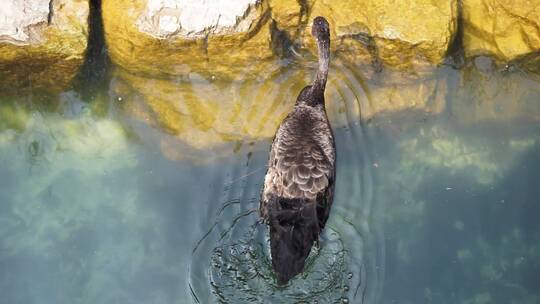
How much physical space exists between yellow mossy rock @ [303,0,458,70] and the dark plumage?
61 cm

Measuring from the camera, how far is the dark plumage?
21.5ft

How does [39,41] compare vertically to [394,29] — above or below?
below

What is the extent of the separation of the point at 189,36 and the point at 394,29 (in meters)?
2.12

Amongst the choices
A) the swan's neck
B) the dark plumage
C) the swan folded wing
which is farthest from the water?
the swan folded wing

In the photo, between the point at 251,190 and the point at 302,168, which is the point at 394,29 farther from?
the point at 251,190

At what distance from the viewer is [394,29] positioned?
7.86m

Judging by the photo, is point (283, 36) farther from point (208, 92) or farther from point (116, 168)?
point (116, 168)

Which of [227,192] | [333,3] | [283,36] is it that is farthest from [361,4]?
[227,192]

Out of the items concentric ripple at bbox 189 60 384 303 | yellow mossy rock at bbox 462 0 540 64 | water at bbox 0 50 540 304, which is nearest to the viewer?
concentric ripple at bbox 189 60 384 303

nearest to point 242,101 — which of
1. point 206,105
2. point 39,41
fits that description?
point 206,105

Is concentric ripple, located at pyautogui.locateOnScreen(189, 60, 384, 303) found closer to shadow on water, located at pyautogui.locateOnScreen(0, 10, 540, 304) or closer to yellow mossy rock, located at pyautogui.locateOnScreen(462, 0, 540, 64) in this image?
shadow on water, located at pyautogui.locateOnScreen(0, 10, 540, 304)

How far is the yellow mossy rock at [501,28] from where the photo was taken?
7.91 m

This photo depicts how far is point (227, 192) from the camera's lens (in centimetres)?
741

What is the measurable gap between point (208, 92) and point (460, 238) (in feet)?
9.68
